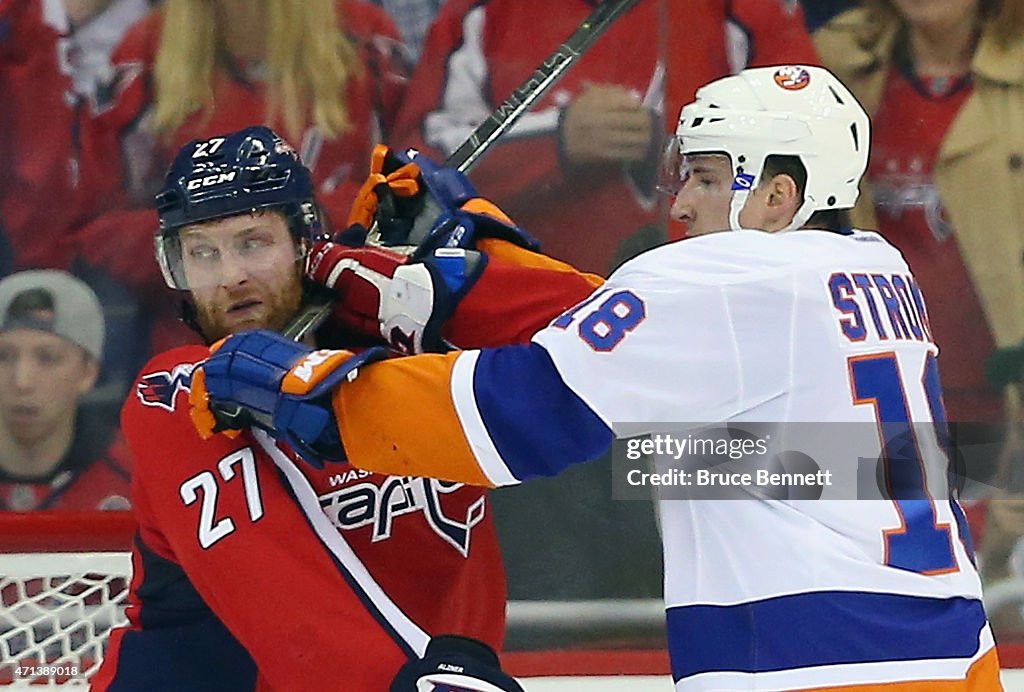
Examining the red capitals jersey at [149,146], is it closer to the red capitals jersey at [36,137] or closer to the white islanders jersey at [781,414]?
the red capitals jersey at [36,137]

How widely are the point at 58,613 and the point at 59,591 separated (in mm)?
56

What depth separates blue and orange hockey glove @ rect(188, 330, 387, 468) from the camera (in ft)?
5.80

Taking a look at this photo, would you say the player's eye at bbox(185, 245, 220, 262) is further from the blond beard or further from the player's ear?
the player's ear

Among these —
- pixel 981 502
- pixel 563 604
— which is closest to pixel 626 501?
pixel 563 604

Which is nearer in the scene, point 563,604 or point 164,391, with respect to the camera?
point 164,391

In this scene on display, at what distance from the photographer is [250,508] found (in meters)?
1.93

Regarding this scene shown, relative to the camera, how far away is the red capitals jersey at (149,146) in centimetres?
326

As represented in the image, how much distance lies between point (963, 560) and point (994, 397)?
4.95 ft

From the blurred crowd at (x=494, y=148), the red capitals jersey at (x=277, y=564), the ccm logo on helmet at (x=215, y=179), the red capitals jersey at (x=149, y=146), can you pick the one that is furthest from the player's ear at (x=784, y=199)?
the red capitals jersey at (x=149, y=146)

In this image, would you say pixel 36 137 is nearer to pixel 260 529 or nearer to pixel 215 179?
pixel 215 179

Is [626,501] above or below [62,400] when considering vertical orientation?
below

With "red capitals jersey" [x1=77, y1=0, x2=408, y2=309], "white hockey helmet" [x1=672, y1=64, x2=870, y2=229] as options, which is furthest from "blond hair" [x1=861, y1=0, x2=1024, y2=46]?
"white hockey helmet" [x1=672, y1=64, x2=870, y2=229]

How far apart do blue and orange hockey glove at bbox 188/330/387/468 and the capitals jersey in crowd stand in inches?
1.2

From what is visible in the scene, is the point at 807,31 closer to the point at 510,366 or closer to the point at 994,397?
the point at 994,397
